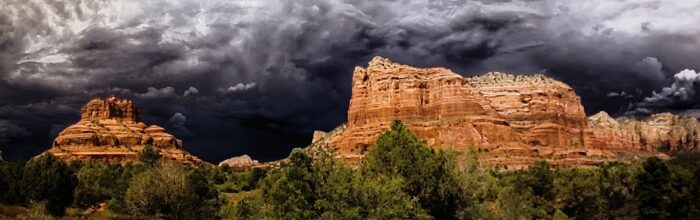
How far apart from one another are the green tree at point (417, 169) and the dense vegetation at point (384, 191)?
96 millimetres

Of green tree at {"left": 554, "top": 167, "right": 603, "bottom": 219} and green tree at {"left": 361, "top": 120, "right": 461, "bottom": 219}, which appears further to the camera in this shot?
green tree at {"left": 554, "top": 167, "right": 603, "bottom": 219}

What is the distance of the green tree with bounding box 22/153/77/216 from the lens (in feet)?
247

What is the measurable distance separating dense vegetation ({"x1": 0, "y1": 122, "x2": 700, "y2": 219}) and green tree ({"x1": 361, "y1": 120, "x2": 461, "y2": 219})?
10 centimetres

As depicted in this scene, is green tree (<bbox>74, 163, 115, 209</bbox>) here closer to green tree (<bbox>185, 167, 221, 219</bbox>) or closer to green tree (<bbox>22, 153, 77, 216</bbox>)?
green tree (<bbox>22, 153, 77, 216</bbox>)

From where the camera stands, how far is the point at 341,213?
48250 millimetres

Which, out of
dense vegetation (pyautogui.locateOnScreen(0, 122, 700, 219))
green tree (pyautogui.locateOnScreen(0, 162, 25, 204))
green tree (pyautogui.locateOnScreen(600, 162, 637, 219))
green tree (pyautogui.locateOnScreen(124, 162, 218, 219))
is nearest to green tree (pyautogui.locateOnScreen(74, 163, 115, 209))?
dense vegetation (pyautogui.locateOnScreen(0, 122, 700, 219))

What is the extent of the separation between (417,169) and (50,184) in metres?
48.3

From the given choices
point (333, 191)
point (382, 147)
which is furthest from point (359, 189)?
point (382, 147)

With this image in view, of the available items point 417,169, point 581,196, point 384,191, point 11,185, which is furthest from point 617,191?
point 11,185

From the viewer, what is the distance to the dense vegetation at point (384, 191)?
50062mm

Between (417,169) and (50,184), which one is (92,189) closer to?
(50,184)

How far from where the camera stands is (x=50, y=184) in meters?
76.7

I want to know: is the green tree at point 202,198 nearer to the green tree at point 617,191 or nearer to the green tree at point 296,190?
the green tree at point 296,190

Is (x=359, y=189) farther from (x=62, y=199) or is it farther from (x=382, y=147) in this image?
(x=62, y=199)
